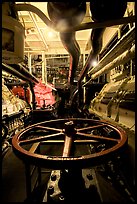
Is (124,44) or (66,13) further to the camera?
(124,44)

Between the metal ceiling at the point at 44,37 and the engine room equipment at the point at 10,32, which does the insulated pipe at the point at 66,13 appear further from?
the metal ceiling at the point at 44,37

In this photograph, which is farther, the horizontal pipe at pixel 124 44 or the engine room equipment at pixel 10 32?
the horizontal pipe at pixel 124 44

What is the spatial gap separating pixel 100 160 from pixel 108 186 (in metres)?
0.92

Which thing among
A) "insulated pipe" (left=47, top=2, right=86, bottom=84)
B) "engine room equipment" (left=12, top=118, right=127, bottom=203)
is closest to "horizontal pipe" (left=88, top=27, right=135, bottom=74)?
"insulated pipe" (left=47, top=2, right=86, bottom=84)

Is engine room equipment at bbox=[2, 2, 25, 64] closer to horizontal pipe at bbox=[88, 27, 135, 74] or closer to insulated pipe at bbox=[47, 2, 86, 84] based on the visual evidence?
insulated pipe at bbox=[47, 2, 86, 84]

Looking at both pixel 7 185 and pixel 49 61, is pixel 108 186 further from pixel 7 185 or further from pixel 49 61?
pixel 49 61

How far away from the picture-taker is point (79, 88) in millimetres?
3449

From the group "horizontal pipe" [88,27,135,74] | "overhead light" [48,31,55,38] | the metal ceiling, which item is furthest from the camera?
"overhead light" [48,31,55,38]

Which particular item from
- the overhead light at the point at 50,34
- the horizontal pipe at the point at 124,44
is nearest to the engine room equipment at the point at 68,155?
the horizontal pipe at the point at 124,44

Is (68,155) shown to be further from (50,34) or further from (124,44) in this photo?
(50,34)

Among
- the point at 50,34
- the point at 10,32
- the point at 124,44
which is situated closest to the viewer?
the point at 10,32

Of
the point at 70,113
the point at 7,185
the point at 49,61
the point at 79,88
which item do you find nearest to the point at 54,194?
the point at 7,185

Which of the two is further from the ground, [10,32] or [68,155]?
[10,32]

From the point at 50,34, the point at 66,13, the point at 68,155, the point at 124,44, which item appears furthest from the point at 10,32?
the point at 50,34
